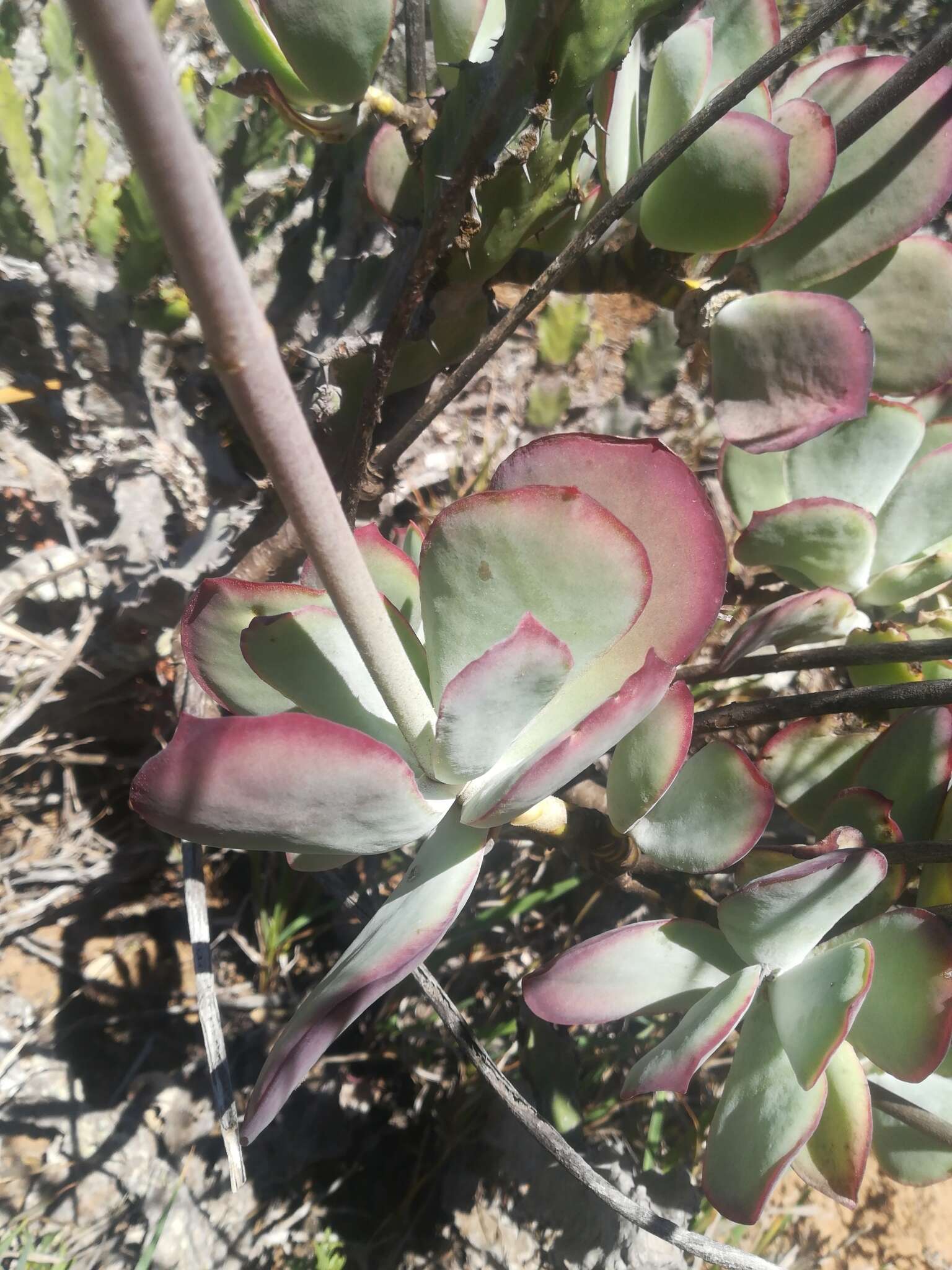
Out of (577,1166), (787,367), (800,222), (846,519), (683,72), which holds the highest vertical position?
(683,72)

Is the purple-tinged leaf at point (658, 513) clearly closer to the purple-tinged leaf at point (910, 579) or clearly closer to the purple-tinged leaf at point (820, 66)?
Answer: the purple-tinged leaf at point (910, 579)

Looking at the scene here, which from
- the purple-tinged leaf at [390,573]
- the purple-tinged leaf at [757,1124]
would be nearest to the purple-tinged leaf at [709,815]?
the purple-tinged leaf at [757,1124]

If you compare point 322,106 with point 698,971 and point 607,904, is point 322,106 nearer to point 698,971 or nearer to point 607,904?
point 698,971

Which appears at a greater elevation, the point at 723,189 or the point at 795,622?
the point at 723,189

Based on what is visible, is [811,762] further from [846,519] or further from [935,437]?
[935,437]

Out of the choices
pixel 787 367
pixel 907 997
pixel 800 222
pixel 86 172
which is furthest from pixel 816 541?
pixel 86 172

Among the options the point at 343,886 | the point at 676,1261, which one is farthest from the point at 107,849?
the point at 676,1261

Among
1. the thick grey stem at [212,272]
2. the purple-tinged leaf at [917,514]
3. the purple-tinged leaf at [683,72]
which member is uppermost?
the purple-tinged leaf at [683,72]

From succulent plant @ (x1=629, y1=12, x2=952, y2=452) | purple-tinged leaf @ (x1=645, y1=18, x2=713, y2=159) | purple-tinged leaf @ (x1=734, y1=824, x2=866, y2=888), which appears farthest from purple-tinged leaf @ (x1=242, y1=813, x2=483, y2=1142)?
purple-tinged leaf @ (x1=645, y1=18, x2=713, y2=159)
